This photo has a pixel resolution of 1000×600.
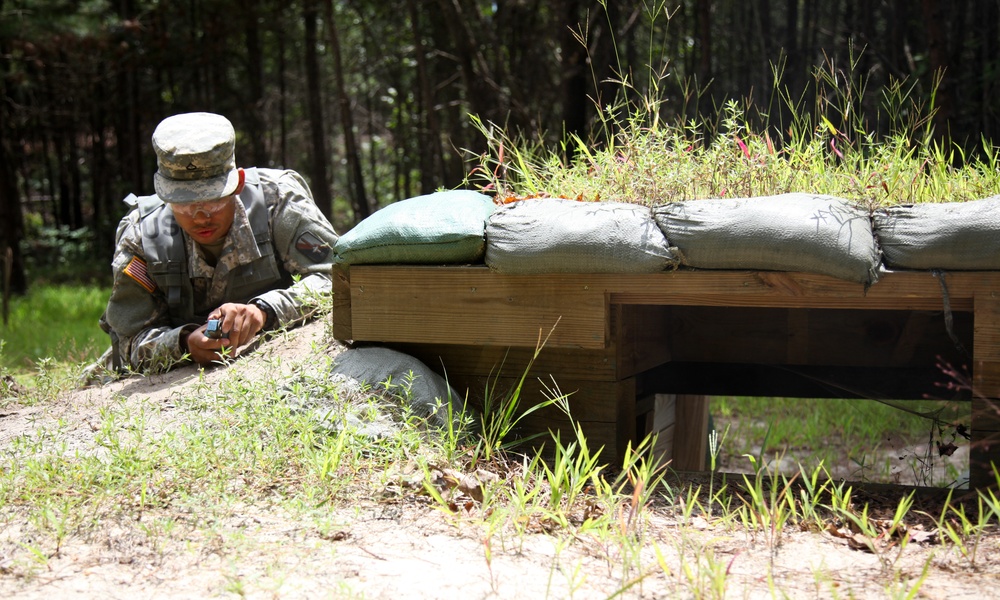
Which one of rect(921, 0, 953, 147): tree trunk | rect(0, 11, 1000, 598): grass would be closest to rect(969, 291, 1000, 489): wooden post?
rect(0, 11, 1000, 598): grass

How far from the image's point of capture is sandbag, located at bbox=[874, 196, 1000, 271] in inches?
97.0

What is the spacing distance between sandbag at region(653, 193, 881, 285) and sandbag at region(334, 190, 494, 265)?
623 millimetres

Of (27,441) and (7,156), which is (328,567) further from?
(7,156)

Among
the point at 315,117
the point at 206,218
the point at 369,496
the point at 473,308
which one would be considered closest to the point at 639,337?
the point at 473,308

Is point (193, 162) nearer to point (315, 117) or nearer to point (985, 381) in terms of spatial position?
point (985, 381)

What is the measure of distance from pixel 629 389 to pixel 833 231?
0.89 metres

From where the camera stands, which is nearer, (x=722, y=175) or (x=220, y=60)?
(x=722, y=175)

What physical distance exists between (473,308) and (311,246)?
122 centimetres

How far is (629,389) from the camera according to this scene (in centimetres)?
312

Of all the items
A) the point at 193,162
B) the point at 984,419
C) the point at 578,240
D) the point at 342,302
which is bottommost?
the point at 984,419

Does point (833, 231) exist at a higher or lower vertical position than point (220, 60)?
lower

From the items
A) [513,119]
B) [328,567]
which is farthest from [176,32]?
[328,567]

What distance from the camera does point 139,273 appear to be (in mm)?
3809

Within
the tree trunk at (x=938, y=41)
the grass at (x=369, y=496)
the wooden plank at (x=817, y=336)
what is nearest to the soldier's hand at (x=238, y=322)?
the grass at (x=369, y=496)
